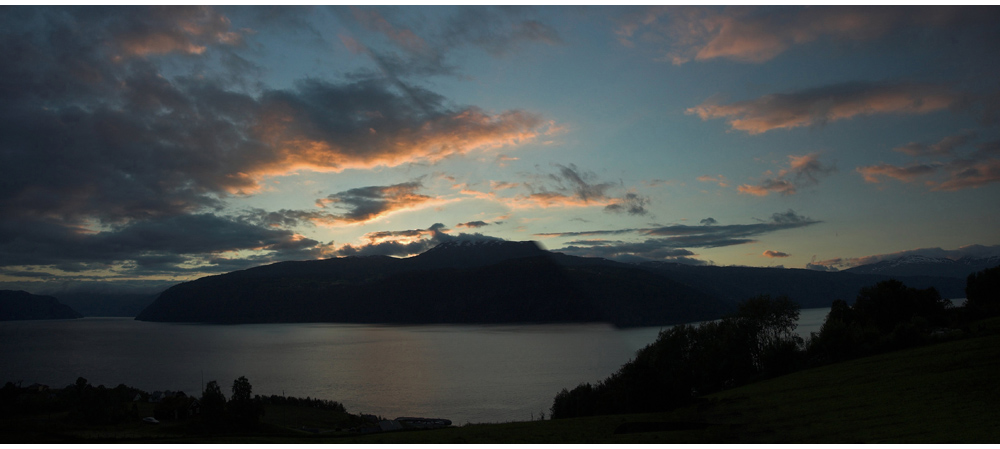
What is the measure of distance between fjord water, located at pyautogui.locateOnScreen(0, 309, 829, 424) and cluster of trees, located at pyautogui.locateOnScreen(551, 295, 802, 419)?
15797 mm

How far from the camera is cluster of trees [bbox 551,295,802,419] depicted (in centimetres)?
4553

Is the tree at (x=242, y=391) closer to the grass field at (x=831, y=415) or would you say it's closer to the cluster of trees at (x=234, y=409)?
the cluster of trees at (x=234, y=409)

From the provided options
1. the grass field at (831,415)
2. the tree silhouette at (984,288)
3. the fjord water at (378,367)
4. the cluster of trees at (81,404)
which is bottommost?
the fjord water at (378,367)

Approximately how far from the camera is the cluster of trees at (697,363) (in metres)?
45.5

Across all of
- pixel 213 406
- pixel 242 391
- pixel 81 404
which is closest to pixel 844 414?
pixel 242 391

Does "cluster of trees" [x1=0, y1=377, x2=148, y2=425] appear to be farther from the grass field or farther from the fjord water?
the fjord water

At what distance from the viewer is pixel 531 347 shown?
140750 mm

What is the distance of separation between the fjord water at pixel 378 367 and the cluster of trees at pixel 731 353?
712 inches

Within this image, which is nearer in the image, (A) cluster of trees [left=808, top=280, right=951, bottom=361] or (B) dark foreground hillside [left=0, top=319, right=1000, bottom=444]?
(B) dark foreground hillside [left=0, top=319, right=1000, bottom=444]

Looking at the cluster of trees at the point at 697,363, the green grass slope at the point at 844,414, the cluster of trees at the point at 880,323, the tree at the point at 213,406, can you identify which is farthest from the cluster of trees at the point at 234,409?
the cluster of trees at the point at 880,323

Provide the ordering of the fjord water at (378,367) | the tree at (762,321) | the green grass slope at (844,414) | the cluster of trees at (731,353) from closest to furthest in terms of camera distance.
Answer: the green grass slope at (844,414) < the cluster of trees at (731,353) < the tree at (762,321) < the fjord water at (378,367)

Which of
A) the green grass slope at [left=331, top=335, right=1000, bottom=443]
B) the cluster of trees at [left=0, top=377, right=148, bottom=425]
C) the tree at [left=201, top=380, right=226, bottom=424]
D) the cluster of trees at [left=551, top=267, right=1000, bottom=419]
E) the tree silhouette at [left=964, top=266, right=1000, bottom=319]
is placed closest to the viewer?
the green grass slope at [left=331, top=335, right=1000, bottom=443]

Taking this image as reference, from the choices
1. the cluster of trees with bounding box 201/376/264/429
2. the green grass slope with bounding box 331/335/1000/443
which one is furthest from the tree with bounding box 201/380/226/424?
the green grass slope with bounding box 331/335/1000/443

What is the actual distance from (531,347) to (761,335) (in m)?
90.3
